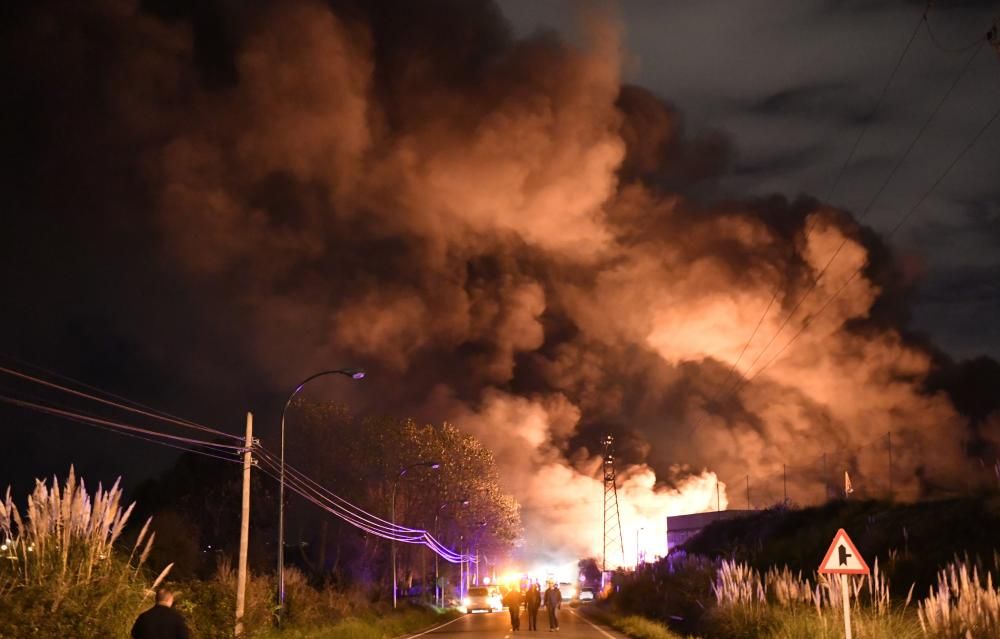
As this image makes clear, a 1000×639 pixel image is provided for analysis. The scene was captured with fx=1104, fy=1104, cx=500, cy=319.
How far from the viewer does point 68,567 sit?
1727 centimetres

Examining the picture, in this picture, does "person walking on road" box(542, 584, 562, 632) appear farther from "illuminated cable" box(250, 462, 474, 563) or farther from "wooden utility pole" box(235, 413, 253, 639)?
"illuminated cable" box(250, 462, 474, 563)

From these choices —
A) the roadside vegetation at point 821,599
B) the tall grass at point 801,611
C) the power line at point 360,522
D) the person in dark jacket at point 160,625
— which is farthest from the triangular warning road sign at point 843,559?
the power line at point 360,522

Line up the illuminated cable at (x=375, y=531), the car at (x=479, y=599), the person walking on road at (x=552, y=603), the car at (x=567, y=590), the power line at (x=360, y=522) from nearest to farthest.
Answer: the person walking on road at (x=552, y=603) → the power line at (x=360, y=522) → the illuminated cable at (x=375, y=531) → the car at (x=479, y=599) → the car at (x=567, y=590)

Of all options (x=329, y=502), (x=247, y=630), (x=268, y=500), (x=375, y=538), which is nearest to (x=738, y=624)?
(x=247, y=630)

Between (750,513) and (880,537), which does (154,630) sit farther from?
(750,513)

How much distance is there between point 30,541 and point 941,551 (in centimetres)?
2899

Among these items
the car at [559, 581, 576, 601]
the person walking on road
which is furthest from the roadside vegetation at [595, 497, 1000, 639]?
the car at [559, 581, 576, 601]

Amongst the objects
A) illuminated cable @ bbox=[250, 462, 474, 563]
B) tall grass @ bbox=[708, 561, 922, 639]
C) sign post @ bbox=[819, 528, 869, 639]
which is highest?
illuminated cable @ bbox=[250, 462, 474, 563]

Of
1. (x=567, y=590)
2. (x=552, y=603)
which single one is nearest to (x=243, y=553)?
(x=552, y=603)

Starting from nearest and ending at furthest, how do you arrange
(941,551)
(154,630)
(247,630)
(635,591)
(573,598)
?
(154,630)
(247,630)
(941,551)
(635,591)
(573,598)

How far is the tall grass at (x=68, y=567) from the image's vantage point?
1634cm

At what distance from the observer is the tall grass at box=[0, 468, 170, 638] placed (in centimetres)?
1634

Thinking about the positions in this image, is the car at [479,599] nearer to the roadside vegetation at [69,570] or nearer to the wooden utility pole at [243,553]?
the wooden utility pole at [243,553]

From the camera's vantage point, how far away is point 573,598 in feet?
328
